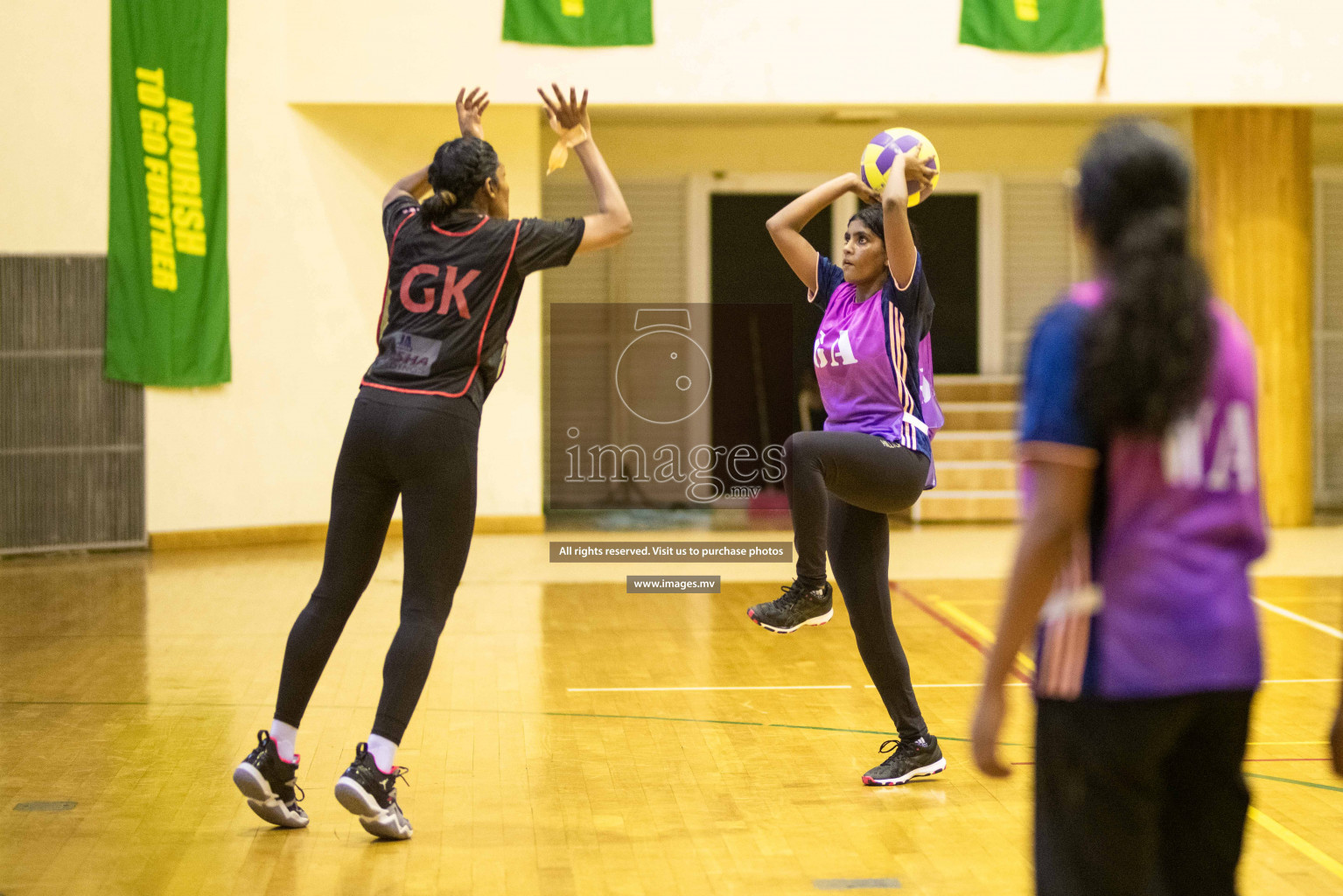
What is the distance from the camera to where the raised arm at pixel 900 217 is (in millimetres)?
3586

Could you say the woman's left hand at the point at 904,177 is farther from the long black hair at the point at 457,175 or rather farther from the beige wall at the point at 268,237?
the beige wall at the point at 268,237

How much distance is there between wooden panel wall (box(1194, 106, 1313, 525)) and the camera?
10602mm

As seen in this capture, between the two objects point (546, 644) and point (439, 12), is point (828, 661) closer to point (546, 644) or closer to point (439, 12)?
point (546, 644)


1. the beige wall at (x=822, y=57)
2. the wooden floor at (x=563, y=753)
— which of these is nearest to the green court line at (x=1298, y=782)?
the wooden floor at (x=563, y=753)

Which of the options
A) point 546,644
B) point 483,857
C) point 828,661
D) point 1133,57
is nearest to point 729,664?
point 828,661

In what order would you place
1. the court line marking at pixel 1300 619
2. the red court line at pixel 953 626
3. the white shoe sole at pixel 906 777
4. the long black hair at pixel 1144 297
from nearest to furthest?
the long black hair at pixel 1144 297, the white shoe sole at pixel 906 777, the red court line at pixel 953 626, the court line marking at pixel 1300 619

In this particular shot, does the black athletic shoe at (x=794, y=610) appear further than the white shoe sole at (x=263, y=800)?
Yes

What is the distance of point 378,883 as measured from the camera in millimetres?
3148

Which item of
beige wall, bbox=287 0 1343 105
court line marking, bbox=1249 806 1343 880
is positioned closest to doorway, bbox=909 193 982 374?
beige wall, bbox=287 0 1343 105

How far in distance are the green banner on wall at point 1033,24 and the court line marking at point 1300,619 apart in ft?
15.0

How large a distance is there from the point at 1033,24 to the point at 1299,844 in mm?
7825

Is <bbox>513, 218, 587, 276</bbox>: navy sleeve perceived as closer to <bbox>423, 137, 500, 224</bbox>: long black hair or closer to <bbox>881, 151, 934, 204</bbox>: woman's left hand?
<bbox>423, 137, 500, 224</bbox>: long black hair

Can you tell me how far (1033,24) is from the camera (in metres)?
9.91

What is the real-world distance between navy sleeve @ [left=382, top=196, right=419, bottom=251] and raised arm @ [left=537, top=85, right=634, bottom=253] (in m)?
0.44
